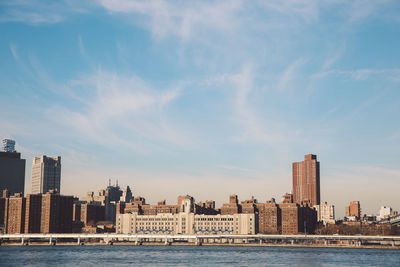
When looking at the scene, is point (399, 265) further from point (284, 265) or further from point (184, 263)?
point (184, 263)

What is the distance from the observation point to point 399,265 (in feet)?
436

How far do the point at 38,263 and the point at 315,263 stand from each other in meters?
63.8

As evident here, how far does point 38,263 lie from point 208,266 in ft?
130

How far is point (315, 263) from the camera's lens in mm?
135375

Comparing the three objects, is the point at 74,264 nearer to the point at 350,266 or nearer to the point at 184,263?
the point at 184,263

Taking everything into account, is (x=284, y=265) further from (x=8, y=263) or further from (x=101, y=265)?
(x=8, y=263)

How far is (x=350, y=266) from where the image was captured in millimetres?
130125

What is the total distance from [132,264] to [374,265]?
5565 cm

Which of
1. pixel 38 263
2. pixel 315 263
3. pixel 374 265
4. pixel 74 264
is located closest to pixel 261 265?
pixel 315 263

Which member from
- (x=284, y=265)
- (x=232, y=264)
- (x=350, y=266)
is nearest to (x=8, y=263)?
(x=232, y=264)

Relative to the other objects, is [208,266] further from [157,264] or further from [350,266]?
[350,266]

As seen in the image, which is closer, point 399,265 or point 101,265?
point 101,265

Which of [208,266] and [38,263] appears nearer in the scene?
[208,266]

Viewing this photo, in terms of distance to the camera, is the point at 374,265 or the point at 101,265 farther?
the point at 374,265
